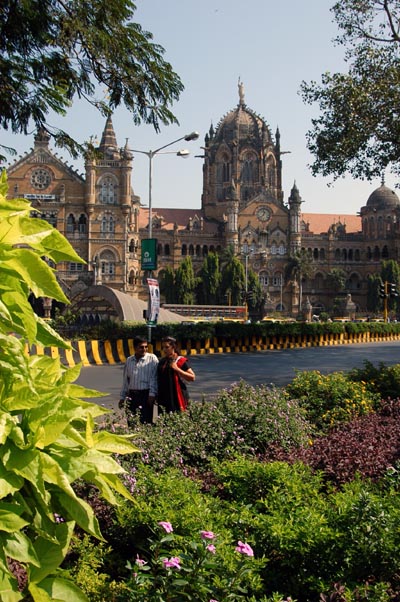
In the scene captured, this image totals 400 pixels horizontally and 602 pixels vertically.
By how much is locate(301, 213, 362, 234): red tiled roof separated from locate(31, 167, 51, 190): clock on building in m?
39.9

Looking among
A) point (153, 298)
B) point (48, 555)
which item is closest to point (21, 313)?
point (48, 555)

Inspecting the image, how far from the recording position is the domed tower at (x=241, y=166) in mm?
87625

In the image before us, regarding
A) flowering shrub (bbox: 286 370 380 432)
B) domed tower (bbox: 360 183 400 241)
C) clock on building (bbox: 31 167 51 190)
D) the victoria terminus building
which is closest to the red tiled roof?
the victoria terminus building

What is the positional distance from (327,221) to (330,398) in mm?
87706

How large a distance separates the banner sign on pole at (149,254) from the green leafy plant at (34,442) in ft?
43.6

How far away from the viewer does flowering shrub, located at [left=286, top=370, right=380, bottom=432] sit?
838cm

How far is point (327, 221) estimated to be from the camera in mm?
94312

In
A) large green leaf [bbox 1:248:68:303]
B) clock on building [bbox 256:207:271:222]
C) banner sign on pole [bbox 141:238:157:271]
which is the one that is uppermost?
clock on building [bbox 256:207:271:222]

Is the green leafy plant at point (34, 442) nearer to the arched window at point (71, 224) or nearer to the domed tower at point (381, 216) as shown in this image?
the arched window at point (71, 224)

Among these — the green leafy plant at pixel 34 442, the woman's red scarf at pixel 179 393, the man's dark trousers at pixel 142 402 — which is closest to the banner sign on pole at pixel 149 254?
the man's dark trousers at pixel 142 402

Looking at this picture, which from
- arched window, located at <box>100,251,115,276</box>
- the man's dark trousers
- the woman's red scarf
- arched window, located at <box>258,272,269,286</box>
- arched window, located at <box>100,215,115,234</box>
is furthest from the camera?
arched window, located at <box>258,272,269,286</box>

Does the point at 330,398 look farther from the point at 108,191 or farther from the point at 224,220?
the point at 224,220

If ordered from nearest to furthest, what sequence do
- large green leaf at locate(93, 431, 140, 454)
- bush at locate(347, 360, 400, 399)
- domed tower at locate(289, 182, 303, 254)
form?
large green leaf at locate(93, 431, 140, 454) < bush at locate(347, 360, 400, 399) < domed tower at locate(289, 182, 303, 254)

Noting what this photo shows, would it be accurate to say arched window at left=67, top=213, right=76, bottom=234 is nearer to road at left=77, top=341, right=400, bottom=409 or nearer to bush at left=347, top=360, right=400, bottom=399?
road at left=77, top=341, right=400, bottom=409
